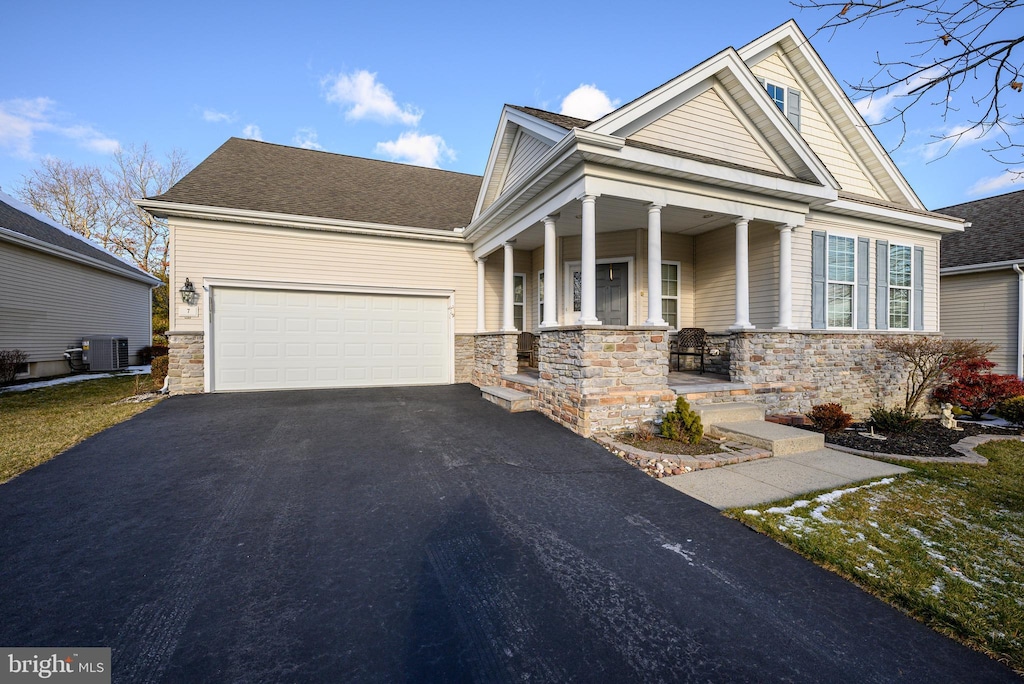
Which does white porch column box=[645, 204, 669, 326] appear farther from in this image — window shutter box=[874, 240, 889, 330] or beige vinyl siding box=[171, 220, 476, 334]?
window shutter box=[874, 240, 889, 330]

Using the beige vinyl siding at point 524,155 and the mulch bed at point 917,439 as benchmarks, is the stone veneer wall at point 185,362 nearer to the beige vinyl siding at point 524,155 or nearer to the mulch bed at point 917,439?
the beige vinyl siding at point 524,155

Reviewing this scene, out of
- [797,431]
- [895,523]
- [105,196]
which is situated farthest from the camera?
[105,196]

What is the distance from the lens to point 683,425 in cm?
552

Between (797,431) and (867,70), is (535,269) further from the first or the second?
(867,70)

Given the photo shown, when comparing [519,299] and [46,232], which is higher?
[46,232]

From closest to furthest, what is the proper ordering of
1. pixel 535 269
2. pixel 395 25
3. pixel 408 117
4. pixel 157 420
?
pixel 157 420, pixel 395 25, pixel 535 269, pixel 408 117

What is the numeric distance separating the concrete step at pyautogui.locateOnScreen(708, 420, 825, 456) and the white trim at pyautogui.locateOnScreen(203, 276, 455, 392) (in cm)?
660

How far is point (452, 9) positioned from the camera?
930cm

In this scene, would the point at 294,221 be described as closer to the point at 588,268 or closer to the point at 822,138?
the point at 588,268

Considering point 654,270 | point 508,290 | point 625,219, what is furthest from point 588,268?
point 508,290

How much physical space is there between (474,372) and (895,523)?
8.24 metres

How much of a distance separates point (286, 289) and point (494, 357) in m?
4.94

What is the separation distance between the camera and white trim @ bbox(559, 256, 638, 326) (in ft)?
30.2

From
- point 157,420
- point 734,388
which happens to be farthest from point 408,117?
point 734,388
